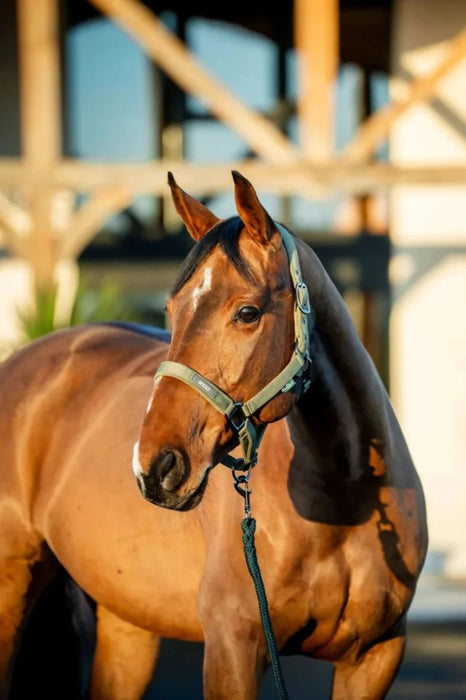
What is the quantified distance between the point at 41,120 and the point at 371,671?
6364 mm

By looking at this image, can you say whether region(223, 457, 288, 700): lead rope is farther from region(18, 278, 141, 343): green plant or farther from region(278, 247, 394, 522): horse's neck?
region(18, 278, 141, 343): green plant

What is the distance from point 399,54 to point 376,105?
534 mm

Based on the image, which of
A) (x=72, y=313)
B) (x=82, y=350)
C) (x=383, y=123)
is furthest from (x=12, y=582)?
(x=383, y=123)

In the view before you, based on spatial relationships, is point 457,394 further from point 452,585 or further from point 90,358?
point 90,358

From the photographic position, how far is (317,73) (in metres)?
7.98

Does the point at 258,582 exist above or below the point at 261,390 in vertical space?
below

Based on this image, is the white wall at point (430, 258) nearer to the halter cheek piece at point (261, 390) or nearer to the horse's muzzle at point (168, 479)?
the halter cheek piece at point (261, 390)

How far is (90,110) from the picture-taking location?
10.8 metres

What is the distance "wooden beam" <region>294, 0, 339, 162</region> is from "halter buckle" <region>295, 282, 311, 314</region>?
591 centimetres

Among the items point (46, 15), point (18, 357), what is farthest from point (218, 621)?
point (46, 15)

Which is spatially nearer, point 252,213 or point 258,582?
point 252,213

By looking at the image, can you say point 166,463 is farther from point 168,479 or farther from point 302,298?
point 302,298

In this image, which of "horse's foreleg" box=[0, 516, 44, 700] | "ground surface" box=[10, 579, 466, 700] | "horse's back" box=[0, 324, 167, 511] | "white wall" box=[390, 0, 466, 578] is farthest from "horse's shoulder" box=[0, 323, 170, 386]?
"white wall" box=[390, 0, 466, 578]

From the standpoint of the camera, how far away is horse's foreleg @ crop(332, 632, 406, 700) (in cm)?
271
